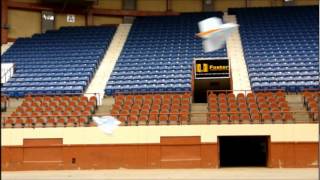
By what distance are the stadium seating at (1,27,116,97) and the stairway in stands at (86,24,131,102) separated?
11.8 inches

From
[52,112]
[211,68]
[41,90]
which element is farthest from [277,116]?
[41,90]

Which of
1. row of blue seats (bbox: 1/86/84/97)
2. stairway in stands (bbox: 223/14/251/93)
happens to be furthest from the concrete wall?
stairway in stands (bbox: 223/14/251/93)

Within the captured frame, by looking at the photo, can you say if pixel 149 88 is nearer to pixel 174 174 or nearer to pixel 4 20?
pixel 174 174

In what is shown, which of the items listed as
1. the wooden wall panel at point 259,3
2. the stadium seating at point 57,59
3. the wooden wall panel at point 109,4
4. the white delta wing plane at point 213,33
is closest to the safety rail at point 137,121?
the stadium seating at point 57,59

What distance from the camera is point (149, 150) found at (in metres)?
17.5

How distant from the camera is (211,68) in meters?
24.5

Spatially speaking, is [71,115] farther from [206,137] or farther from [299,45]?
[299,45]

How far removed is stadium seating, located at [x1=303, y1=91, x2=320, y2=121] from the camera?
59.9 feet

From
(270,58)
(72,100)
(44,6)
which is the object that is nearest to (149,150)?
(72,100)

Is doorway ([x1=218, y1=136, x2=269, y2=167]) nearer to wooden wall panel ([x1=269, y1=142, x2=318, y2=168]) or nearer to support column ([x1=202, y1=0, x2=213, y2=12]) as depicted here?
wooden wall panel ([x1=269, y1=142, x2=318, y2=168])

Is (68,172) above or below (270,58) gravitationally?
below

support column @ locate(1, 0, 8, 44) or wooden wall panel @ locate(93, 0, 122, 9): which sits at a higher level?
wooden wall panel @ locate(93, 0, 122, 9)

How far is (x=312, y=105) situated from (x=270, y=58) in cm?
693

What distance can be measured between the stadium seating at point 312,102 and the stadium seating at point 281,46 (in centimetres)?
135
